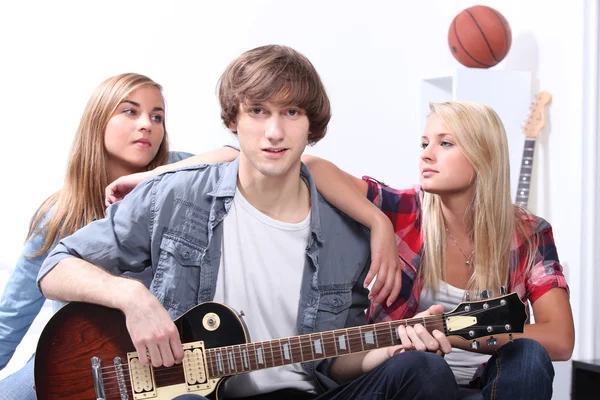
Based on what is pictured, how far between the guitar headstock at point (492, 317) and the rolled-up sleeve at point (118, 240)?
2.38 ft

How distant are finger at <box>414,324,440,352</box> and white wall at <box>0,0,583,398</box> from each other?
1.70 metres

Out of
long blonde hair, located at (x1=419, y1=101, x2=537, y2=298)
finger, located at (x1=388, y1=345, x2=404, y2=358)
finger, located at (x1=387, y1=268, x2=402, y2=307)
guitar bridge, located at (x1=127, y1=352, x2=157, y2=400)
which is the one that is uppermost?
long blonde hair, located at (x1=419, y1=101, x2=537, y2=298)

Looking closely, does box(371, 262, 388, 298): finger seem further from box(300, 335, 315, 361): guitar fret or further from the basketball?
the basketball

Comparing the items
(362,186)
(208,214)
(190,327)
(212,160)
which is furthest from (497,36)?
(190,327)

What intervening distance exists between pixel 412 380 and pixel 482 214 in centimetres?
60

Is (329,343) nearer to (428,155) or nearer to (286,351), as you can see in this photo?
(286,351)

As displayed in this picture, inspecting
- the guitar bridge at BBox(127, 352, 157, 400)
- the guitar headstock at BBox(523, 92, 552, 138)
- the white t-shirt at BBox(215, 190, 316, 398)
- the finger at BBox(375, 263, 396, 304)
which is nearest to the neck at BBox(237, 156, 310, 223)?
the white t-shirt at BBox(215, 190, 316, 398)

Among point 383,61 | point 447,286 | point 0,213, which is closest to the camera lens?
point 447,286

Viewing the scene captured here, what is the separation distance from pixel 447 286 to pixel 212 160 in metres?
0.69

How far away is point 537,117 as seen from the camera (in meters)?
3.17

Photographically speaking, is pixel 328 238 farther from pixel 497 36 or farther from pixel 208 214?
pixel 497 36

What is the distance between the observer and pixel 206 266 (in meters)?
1.76

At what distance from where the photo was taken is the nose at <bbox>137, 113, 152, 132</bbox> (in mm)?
2199

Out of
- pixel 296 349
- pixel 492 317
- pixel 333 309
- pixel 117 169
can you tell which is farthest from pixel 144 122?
pixel 492 317
